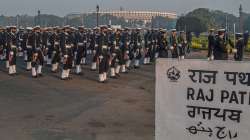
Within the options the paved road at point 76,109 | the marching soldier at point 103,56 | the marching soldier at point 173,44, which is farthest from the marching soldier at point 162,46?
the marching soldier at point 103,56

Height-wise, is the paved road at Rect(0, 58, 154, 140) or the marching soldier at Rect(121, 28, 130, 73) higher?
the marching soldier at Rect(121, 28, 130, 73)

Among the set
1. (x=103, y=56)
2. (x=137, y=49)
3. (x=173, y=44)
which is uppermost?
(x=173, y=44)

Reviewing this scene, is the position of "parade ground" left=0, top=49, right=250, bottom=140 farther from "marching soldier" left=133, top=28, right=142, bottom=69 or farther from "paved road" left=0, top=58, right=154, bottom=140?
"marching soldier" left=133, top=28, right=142, bottom=69

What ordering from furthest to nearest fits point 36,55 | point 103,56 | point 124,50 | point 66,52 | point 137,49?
point 137,49 → point 124,50 → point 36,55 → point 66,52 → point 103,56

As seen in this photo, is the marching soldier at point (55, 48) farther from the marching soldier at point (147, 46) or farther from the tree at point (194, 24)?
the tree at point (194, 24)

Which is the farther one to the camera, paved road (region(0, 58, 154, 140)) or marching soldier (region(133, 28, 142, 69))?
marching soldier (region(133, 28, 142, 69))

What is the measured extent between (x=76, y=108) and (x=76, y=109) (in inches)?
5.6

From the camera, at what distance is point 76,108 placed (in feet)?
37.7

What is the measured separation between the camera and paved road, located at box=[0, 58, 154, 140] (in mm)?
8891

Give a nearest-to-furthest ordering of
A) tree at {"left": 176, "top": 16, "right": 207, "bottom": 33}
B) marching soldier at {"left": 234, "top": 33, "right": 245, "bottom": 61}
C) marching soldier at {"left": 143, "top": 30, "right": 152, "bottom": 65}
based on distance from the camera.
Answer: marching soldier at {"left": 234, "top": 33, "right": 245, "bottom": 61}, marching soldier at {"left": 143, "top": 30, "right": 152, "bottom": 65}, tree at {"left": 176, "top": 16, "right": 207, "bottom": 33}

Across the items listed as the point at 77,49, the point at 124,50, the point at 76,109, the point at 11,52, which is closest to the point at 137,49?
the point at 124,50

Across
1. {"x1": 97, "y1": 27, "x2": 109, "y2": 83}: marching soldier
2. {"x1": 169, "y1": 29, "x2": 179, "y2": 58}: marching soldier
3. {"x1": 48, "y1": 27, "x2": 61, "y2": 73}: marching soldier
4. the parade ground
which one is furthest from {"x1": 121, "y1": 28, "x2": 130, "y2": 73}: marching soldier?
{"x1": 169, "y1": 29, "x2": 179, "y2": 58}: marching soldier

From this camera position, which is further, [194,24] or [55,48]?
[194,24]

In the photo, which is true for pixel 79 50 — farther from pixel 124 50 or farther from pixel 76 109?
pixel 76 109
